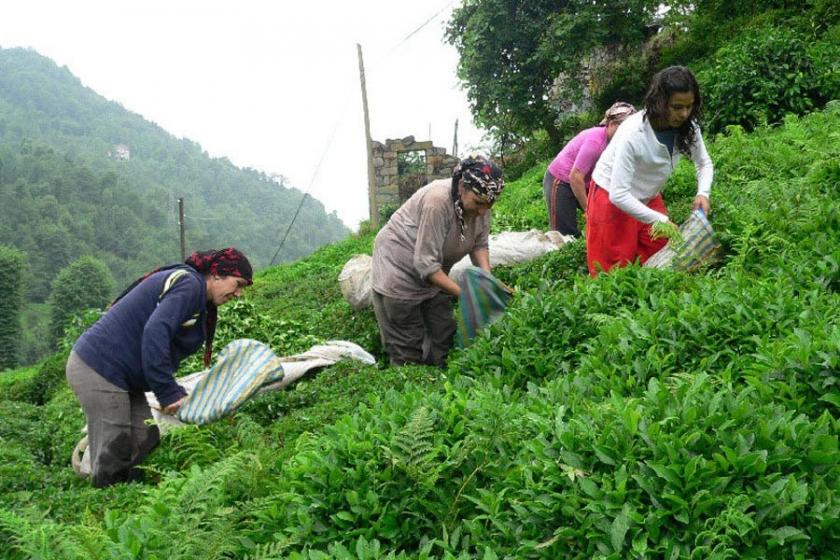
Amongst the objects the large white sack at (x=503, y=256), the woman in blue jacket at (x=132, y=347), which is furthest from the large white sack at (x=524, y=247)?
the woman in blue jacket at (x=132, y=347)

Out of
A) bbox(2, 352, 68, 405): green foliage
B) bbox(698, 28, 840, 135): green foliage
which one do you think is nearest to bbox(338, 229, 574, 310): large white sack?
bbox(698, 28, 840, 135): green foliage

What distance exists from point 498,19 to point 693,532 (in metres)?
18.7

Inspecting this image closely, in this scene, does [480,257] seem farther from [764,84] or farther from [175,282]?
[764,84]

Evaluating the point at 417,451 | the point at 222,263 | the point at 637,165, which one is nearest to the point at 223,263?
the point at 222,263

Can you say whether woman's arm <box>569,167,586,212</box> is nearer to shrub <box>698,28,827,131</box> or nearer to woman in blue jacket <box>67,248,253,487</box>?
woman in blue jacket <box>67,248,253,487</box>

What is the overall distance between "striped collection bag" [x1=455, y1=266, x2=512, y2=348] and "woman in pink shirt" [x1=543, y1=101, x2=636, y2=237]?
215cm

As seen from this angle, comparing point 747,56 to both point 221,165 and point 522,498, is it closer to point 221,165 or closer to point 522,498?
point 522,498

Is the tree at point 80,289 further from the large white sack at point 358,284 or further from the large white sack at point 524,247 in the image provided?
the large white sack at point 524,247

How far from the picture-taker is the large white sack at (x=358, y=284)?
8289mm

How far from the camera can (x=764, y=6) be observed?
15930 millimetres

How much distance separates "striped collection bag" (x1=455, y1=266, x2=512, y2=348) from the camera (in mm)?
5715

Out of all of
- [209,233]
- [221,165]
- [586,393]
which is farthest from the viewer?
[221,165]

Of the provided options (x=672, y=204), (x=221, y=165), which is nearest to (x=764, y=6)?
(x=672, y=204)

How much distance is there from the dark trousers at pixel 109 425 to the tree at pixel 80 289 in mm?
58985
